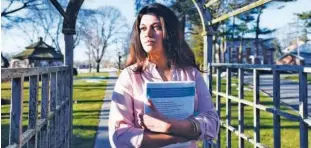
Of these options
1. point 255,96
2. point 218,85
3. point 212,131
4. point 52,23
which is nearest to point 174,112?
point 212,131

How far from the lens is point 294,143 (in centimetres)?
421

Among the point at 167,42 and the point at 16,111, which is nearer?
the point at 16,111

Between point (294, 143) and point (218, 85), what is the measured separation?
2243 millimetres

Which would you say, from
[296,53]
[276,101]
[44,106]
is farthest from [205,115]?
[296,53]

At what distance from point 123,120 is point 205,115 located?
28cm

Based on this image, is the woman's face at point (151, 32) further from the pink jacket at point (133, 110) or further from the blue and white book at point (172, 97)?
the blue and white book at point (172, 97)

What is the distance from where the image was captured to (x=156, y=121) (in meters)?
0.97

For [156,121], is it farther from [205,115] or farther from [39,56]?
[39,56]

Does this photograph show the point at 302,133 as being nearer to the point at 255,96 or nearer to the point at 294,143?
the point at 255,96

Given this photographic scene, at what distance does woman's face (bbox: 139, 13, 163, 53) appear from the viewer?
1.12 m

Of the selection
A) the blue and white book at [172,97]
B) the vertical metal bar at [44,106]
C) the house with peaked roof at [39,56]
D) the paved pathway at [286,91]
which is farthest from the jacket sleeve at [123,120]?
the house with peaked roof at [39,56]

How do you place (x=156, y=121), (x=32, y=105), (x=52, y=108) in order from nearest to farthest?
(x=156, y=121) → (x=32, y=105) → (x=52, y=108)

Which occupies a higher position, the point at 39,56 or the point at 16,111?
the point at 39,56

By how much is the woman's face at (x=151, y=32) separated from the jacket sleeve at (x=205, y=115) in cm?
19
